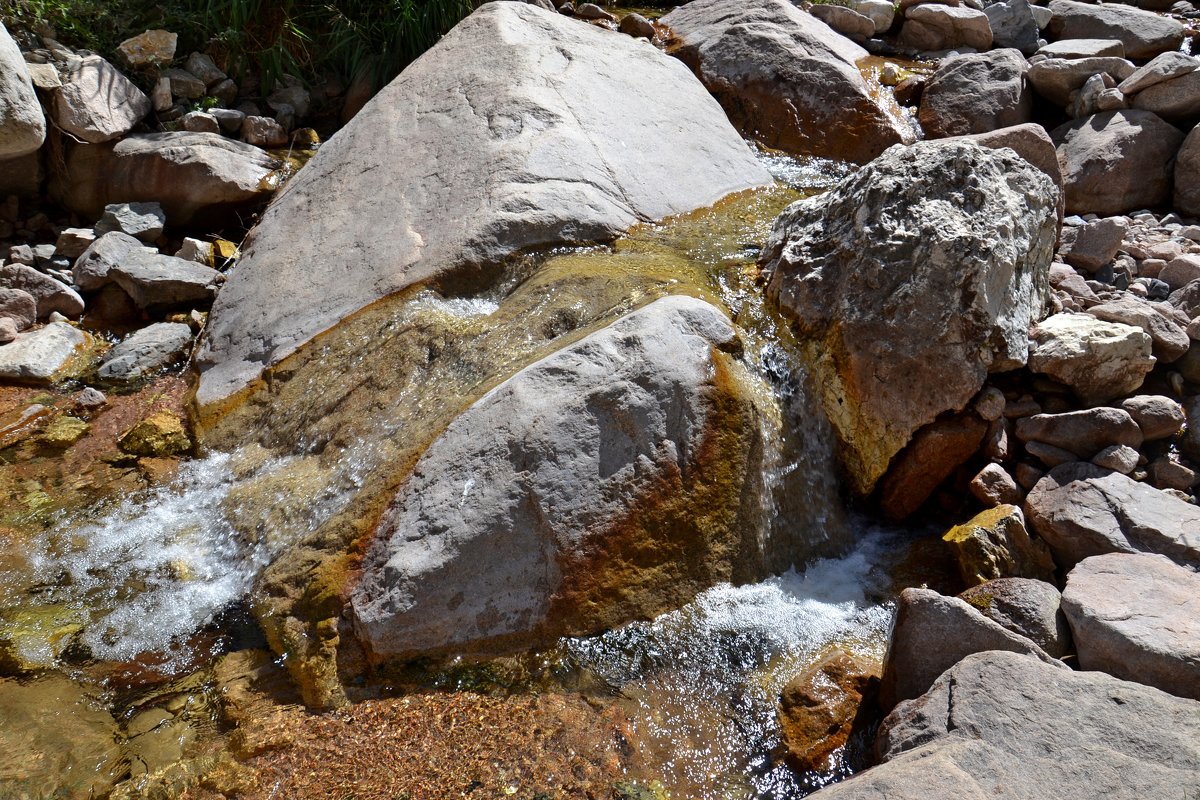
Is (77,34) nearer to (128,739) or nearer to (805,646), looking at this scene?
(128,739)

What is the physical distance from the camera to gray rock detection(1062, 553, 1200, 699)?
246 cm

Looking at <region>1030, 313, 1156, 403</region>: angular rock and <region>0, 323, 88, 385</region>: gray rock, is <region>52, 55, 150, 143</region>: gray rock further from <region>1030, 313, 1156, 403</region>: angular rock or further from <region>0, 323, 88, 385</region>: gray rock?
<region>1030, 313, 1156, 403</region>: angular rock

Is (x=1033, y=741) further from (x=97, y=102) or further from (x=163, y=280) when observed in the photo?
(x=97, y=102)

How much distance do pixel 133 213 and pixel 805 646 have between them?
183 inches

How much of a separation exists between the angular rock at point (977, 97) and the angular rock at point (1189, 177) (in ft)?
3.39

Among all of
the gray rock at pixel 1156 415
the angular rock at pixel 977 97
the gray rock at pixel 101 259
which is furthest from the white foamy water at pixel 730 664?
the angular rock at pixel 977 97

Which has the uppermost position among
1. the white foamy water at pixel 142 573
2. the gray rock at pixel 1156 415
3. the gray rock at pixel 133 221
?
the gray rock at pixel 1156 415

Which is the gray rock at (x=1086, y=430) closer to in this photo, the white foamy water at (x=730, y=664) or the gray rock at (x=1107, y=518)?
the gray rock at (x=1107, y=518)

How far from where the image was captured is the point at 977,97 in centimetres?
611

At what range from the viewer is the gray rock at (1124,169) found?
17.6ft

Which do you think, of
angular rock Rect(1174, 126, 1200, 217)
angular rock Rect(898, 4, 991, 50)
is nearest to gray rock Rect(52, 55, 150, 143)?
angular rock Rect(898, 4, 991, 50)

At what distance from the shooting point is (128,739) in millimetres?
2707

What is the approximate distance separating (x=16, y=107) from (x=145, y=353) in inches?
64.9

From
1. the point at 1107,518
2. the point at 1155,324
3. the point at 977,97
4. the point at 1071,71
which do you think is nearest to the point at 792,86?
the point at 977,97
